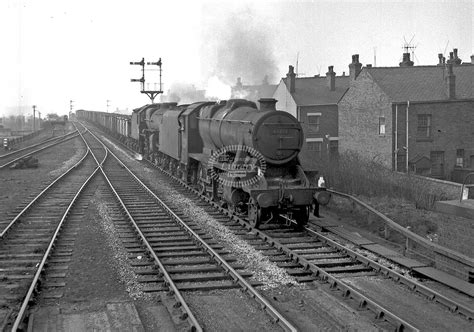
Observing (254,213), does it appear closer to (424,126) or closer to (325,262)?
(325,262)

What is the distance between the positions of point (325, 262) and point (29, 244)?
618 centimetres

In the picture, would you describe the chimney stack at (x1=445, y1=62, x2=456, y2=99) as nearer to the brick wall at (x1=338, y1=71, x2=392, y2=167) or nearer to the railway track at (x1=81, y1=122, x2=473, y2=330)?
the brick wall at (x1=338, y1=71, x2=392, y2=167)

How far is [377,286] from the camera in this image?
27.6ft

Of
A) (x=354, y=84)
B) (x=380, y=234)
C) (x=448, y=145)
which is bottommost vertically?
(x=380, y=234)

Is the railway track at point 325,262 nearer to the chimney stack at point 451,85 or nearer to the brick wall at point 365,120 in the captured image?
the brick wall at point 365,120

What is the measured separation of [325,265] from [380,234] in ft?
14.7

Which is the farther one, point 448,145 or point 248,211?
Result: point 448,145

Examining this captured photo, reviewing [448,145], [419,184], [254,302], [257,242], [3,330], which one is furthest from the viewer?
[448,145]

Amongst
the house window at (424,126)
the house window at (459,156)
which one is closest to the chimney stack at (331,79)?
the house window at (424,126)

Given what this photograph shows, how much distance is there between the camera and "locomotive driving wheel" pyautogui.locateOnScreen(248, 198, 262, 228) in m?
12.0

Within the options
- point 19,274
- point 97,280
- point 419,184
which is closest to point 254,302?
point 97,280

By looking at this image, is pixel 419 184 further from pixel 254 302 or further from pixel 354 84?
pixel 254 302

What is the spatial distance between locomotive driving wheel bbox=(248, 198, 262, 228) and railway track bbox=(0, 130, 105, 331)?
434cm

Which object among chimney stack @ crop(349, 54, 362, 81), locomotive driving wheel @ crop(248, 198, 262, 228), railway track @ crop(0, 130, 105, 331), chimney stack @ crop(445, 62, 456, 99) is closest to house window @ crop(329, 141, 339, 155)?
chimney stack @ crop(349, 54, 362, 81)
